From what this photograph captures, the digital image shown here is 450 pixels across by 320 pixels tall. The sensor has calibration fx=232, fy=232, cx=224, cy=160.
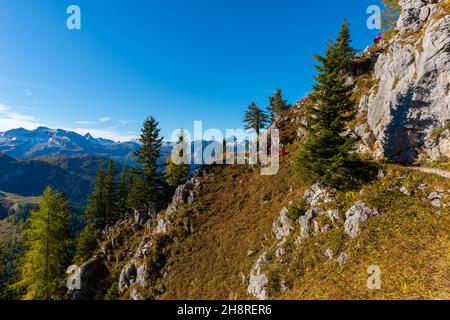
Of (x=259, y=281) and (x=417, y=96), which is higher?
(x=417, y=96)

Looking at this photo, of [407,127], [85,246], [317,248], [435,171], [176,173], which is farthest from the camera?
[176,173]

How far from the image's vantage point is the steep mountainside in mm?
16281

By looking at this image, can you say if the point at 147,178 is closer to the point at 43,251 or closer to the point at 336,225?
the point at 43,251

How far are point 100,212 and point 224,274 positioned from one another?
35.5 meters

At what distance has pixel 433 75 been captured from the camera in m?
23.2

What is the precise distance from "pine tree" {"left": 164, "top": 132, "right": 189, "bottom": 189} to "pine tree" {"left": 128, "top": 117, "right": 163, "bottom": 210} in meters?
1.82

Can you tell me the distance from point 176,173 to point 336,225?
1251 inches

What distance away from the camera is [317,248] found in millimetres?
20531

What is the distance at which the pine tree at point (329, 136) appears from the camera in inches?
888

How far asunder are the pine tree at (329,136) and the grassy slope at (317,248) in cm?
257

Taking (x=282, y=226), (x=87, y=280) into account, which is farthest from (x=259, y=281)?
(x=87, y=280)

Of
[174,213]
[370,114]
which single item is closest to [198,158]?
[174,213]

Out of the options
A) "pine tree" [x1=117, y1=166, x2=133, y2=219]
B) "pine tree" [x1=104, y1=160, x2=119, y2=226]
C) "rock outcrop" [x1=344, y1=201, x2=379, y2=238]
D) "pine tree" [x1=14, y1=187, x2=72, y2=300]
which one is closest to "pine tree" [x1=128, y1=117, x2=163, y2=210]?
"pine tree" [x1=117, y1=166, x2=133, y2=219]
